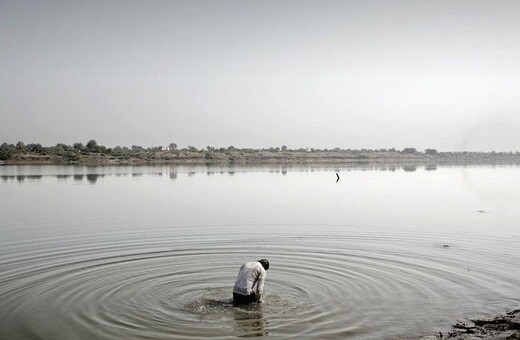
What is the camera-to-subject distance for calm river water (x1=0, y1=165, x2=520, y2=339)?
1317 centimetres

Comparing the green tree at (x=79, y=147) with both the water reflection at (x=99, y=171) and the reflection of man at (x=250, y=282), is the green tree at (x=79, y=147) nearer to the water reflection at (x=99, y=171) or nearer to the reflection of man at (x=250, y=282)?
the water reflection at (x=99, y=171)

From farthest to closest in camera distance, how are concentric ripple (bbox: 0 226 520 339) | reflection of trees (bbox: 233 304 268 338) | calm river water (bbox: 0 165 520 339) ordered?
1. calm river water (bbox: 0 165 520 339)
2. concentric ripple (bbox: 0 226 520 339)
3. reflection of trees (bbox: 233 304 268 338)

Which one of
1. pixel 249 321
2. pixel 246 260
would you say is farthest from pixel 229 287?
pixel 246 260

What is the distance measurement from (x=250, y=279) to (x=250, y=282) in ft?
0.31

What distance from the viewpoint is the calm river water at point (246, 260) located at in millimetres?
13172

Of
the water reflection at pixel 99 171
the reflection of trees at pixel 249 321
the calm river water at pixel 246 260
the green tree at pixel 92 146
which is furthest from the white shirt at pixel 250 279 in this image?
the green tree at pixel 92 146

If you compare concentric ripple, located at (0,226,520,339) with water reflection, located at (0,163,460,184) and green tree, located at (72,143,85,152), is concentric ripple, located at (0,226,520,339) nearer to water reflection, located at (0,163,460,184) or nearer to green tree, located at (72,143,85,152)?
water reflection, located at (0,163,460,184)

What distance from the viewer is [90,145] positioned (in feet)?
567

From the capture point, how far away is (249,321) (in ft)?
43.0

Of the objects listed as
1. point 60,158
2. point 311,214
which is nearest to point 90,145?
point 60,158

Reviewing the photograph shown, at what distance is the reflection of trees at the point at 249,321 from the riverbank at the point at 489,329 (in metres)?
3.88

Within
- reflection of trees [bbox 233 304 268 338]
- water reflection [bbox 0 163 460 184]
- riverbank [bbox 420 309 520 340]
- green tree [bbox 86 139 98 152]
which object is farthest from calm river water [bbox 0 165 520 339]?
green tree [bbox 86 139 98 152]

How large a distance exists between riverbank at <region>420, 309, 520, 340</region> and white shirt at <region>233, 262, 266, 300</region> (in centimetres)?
435

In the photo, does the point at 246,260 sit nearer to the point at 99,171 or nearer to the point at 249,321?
the point at 249,321
